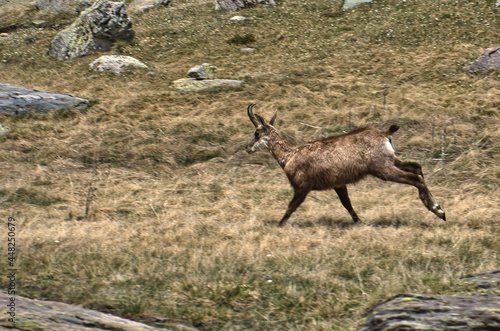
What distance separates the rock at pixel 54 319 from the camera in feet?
15.7

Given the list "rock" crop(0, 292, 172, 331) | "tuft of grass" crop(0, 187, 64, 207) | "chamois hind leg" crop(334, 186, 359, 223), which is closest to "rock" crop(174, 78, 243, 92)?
"tuft of grass" crop(0, 187, 64, 207)

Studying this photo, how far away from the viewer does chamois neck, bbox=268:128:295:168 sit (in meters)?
10.6

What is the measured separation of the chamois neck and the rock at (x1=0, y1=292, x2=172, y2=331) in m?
5.58

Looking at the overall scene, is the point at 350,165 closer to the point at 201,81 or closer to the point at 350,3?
the point at 201,81

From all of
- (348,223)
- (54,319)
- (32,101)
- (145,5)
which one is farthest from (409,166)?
(145,5)

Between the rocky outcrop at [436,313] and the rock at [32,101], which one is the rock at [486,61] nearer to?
the rock at [32,101]

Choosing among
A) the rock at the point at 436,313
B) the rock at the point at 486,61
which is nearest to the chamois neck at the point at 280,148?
the rock at the point at 436,313

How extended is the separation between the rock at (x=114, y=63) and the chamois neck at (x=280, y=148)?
43.0 feet

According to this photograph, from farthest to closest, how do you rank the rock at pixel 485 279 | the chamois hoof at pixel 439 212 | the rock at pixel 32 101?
1. the rock at pixel 32 101
2. the chamois hoof at pixel 439 212
3. the rock at pixel 485 279

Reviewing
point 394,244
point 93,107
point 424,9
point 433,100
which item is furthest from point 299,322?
point 424,9

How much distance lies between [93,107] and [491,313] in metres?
15.7

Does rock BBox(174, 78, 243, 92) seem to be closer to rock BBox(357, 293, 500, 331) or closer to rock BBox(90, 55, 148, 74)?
rock BBox(90, 55, 148, 74)

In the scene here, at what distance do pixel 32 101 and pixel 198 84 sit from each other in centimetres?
581

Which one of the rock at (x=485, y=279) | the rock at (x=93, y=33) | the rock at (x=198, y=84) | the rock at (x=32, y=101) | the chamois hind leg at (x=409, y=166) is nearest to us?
the rock at (x=485, y=279)
